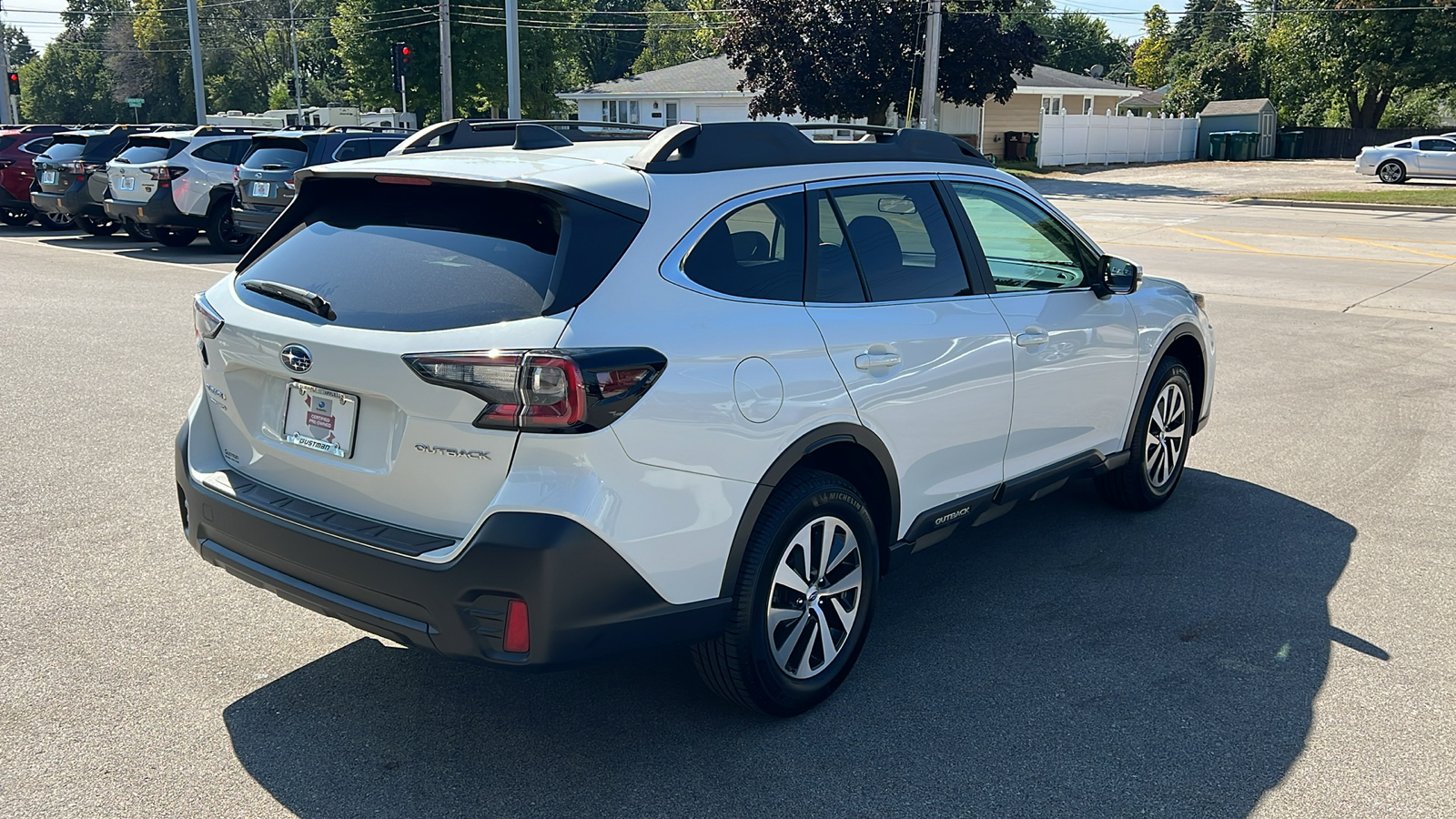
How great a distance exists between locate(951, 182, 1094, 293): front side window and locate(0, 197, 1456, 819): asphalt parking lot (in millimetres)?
1257

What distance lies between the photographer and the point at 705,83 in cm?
5922

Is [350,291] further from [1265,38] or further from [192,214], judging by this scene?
[1265,38]

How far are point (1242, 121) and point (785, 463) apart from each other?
2219 inches

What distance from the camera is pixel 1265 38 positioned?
67.0m

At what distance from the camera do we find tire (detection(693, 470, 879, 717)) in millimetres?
3580

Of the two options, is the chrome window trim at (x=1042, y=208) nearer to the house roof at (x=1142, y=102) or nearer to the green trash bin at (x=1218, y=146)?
the green trash bin at (x=1218, y=146)

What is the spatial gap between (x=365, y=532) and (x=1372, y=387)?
314 inches

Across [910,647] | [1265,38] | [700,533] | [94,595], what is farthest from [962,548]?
[1265,38]

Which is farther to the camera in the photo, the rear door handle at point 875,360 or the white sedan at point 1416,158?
the white sedan at point 1416,158

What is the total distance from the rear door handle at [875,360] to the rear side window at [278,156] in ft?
44.5

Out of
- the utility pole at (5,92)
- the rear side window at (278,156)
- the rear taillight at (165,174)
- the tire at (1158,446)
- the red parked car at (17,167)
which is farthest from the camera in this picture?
the utility pole at (5,92)

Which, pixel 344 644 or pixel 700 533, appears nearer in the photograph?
pixel 700 533

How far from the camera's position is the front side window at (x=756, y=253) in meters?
3.58

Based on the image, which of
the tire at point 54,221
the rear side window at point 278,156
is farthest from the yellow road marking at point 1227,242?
the tire at point 54,221
